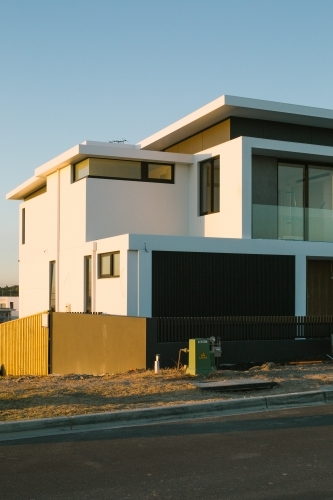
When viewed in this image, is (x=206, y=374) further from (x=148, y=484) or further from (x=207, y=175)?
(x=207, y=175)

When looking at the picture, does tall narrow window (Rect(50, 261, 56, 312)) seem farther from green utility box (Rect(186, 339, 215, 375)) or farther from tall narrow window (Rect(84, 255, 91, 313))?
green utility box (Rect(186, 339, 215, 375))

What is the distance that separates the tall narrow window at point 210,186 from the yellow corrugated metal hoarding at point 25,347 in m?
6.75

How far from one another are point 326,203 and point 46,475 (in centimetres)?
1734

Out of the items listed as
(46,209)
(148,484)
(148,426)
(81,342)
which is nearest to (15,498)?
(148,484)

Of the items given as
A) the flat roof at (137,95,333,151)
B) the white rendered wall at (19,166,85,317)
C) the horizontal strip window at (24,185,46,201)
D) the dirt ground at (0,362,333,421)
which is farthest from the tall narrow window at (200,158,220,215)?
the horizontal strip window at (24,185,46,201)

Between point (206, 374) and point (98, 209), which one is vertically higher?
point (98, 209)

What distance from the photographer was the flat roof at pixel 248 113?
21.4 metres

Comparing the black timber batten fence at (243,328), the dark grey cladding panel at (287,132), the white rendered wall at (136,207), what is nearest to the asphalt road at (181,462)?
the black timber batten fence at (243,328)

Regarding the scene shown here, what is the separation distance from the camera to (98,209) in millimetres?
23844

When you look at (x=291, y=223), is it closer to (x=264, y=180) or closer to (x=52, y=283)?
(x=264, y=180)

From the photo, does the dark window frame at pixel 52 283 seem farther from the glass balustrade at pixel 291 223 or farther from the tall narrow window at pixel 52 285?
the glass balustrade at pixel 291 223

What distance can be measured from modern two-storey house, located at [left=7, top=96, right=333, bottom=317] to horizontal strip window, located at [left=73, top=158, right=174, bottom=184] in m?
0.04

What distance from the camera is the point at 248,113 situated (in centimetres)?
2212

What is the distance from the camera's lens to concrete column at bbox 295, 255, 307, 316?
2081 centimetres
